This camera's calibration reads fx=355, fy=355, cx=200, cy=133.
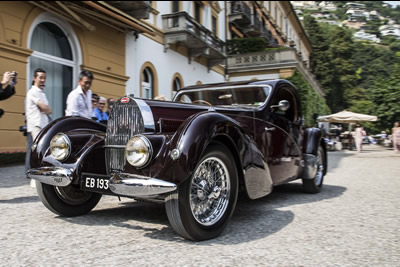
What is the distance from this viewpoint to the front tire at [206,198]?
2705mm

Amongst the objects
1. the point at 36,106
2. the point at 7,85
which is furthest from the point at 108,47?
the point at 7,85

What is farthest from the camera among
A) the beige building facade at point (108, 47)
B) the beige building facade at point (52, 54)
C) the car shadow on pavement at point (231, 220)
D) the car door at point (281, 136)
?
the beige building facade at point (108, 47)

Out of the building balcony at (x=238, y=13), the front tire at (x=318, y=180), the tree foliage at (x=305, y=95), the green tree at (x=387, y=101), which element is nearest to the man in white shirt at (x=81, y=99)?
the front tire at (x=318, y=180)

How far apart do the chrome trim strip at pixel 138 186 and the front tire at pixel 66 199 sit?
959 millimetres

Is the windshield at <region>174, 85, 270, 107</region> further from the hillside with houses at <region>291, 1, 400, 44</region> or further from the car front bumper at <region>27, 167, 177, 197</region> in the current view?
the hillside with houses at <region>291, 1, 400, 44</region>

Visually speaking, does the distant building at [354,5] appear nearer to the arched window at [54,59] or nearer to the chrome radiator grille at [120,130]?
the arched window at [54,59]

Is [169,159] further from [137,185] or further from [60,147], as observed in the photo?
[60,147]

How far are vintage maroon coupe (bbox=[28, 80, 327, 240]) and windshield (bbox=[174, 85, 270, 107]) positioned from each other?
5 cm

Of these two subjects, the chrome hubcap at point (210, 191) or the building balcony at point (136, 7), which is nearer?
the chrome hubcap at point (210, 191)

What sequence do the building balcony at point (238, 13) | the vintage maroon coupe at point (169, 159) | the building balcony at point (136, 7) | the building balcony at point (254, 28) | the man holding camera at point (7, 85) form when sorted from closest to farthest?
the vintage maroon coupe at point (169, 159), the man holding camera at point (7, 85), the building balcony at point (136, 7), the building balcony at point (238, 13), the building balcony at point (254, 28)

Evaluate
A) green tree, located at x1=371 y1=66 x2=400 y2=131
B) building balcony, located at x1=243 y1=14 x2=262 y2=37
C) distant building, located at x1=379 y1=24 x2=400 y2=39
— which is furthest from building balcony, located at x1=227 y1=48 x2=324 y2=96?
distant building, located at x1=379 y1=24 x2=400 y2=39

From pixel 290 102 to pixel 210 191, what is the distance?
2.56m

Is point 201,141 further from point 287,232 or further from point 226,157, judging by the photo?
point 287,232

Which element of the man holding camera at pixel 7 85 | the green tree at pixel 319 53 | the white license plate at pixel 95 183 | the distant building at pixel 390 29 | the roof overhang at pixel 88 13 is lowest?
the white license plate at pixel 95 183
